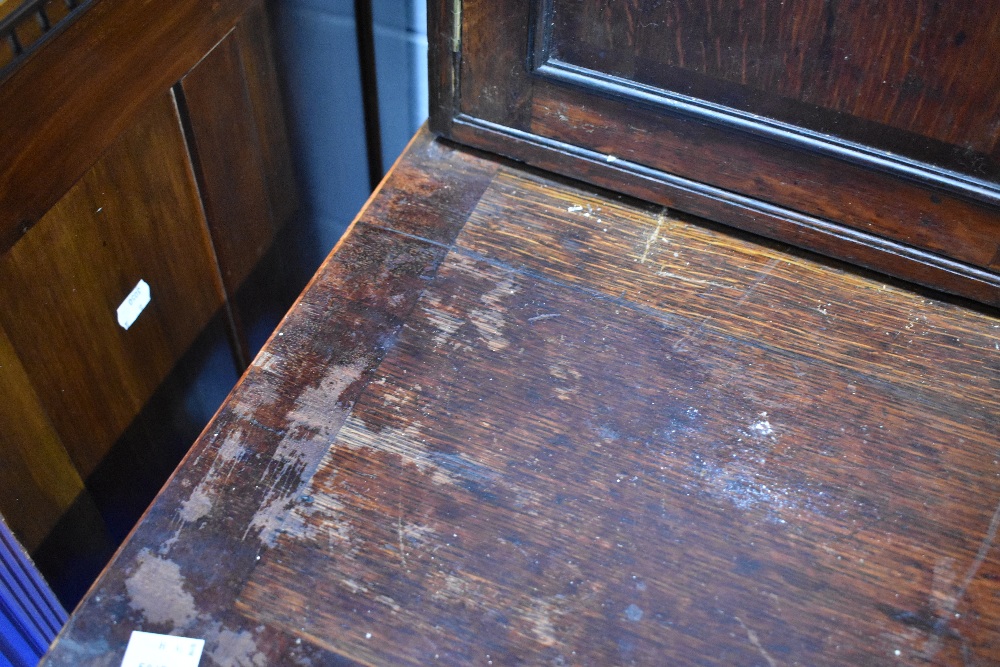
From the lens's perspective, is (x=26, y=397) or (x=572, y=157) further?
(x=572, y=157)

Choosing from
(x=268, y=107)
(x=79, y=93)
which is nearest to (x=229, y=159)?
(x=268, y=107)

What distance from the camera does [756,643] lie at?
803 millimetres

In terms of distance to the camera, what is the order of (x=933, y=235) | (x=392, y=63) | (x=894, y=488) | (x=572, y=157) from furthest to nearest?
1. (x=392, y=63)
2. (x=572, y=157)
3. (x=933, y=235)
4. (x=894, y=488)

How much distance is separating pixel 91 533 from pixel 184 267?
392 millimetres

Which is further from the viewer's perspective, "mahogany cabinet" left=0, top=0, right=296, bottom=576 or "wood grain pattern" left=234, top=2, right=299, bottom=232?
"wood grain pattern" left=234, top=2, right=299, bottom=232

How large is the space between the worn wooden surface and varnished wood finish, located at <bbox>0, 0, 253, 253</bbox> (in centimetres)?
28

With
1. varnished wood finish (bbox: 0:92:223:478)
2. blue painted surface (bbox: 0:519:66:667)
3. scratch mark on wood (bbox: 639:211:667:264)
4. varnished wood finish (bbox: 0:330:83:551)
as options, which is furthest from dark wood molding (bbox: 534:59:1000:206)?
blue painted surface (bbox: 0:519:66:667)

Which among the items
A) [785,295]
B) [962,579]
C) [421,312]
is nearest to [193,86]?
[421,312]

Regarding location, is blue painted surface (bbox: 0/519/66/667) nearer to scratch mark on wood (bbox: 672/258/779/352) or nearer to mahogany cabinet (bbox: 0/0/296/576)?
mahogany cabinet (bbox: 0/0/296/576)

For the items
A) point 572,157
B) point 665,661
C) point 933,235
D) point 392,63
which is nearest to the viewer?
point 665,661

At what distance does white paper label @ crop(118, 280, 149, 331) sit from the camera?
3.72ft

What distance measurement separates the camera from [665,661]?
2.60ft

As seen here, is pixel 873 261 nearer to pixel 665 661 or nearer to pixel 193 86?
pixel 665 661

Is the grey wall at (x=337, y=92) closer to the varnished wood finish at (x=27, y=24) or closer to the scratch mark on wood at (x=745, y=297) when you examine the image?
the varnished wood finish at (x=27, y=24)
